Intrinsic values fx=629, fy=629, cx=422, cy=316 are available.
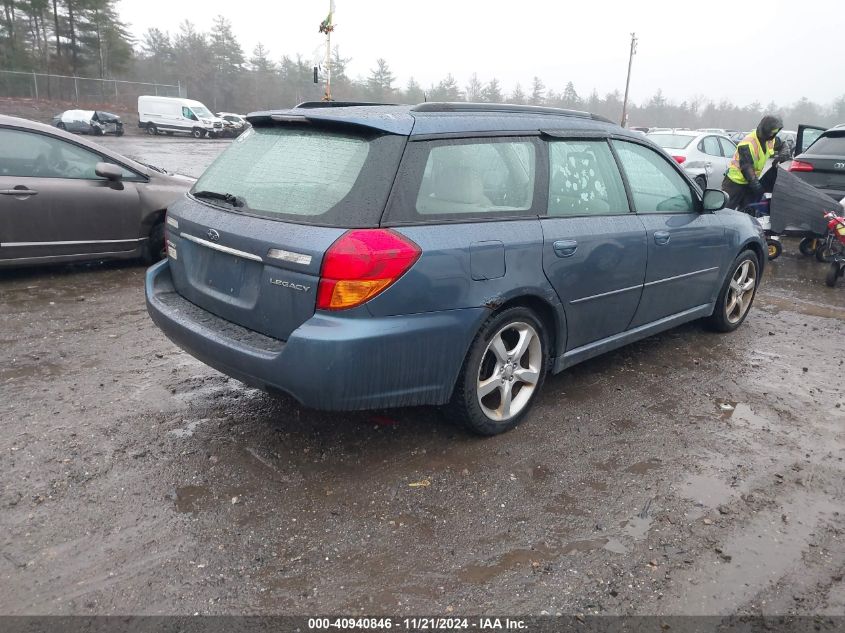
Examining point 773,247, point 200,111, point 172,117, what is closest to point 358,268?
point 773,247

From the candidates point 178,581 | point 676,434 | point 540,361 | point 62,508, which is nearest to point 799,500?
point 676,434

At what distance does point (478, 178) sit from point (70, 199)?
15.0 ft

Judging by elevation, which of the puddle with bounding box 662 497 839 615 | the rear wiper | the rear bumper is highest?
the rear wiper

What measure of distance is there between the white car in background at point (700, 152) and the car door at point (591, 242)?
9.82 m

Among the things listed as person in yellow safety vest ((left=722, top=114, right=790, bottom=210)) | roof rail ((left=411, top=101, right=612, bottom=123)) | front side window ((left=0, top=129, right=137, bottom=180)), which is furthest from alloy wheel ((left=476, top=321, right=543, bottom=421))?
person in yellow safety vest ((left=722, top=114, right=790, bottom=210))

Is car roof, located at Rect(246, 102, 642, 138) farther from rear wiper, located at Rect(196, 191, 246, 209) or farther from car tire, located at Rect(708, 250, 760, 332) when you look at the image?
car tire, located at Rect(708, 250, 760, 332)

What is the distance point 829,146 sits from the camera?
9.37m

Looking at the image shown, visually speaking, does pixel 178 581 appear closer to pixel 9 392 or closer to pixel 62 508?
pixel 62 508

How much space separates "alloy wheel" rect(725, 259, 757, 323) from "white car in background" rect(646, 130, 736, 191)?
7.98 meters

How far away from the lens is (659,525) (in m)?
2.80

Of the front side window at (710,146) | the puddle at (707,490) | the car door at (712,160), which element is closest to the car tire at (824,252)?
the car door at (712,160)

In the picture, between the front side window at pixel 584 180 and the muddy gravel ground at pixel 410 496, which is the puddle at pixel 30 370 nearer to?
the muddy gravel ground at pixel 410 496

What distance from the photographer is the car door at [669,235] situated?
13.7ft

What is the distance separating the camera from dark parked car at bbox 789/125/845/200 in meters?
9.03
